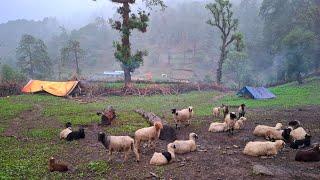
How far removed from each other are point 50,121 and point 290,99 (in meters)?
22.1

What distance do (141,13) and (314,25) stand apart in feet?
102

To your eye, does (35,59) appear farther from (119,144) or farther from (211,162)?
(211,162)

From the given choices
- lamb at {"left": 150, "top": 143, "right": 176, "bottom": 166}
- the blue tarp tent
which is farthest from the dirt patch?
the blue tarp tent

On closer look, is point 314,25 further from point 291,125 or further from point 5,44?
point 5,44

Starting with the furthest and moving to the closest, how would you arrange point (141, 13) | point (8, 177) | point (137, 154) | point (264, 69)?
point (264, 69)
point (141, 13)
point (137, 154)
point (8, 177)

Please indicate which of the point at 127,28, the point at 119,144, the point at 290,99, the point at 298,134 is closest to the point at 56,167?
the point at 119,144

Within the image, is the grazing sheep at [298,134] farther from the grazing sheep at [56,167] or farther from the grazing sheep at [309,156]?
the grazing sheep at [56,167]

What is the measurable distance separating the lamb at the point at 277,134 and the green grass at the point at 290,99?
13697 mm

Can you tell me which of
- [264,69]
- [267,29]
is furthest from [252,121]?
[264,69]

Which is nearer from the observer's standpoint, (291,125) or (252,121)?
(291,125)

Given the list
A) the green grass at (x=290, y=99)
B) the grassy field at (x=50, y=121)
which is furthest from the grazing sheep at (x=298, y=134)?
the green grass at (x=290, y=99)

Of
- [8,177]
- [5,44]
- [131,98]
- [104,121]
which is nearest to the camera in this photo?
[8,177]

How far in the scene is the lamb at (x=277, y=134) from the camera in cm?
1712

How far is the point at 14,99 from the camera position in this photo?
115 feet
